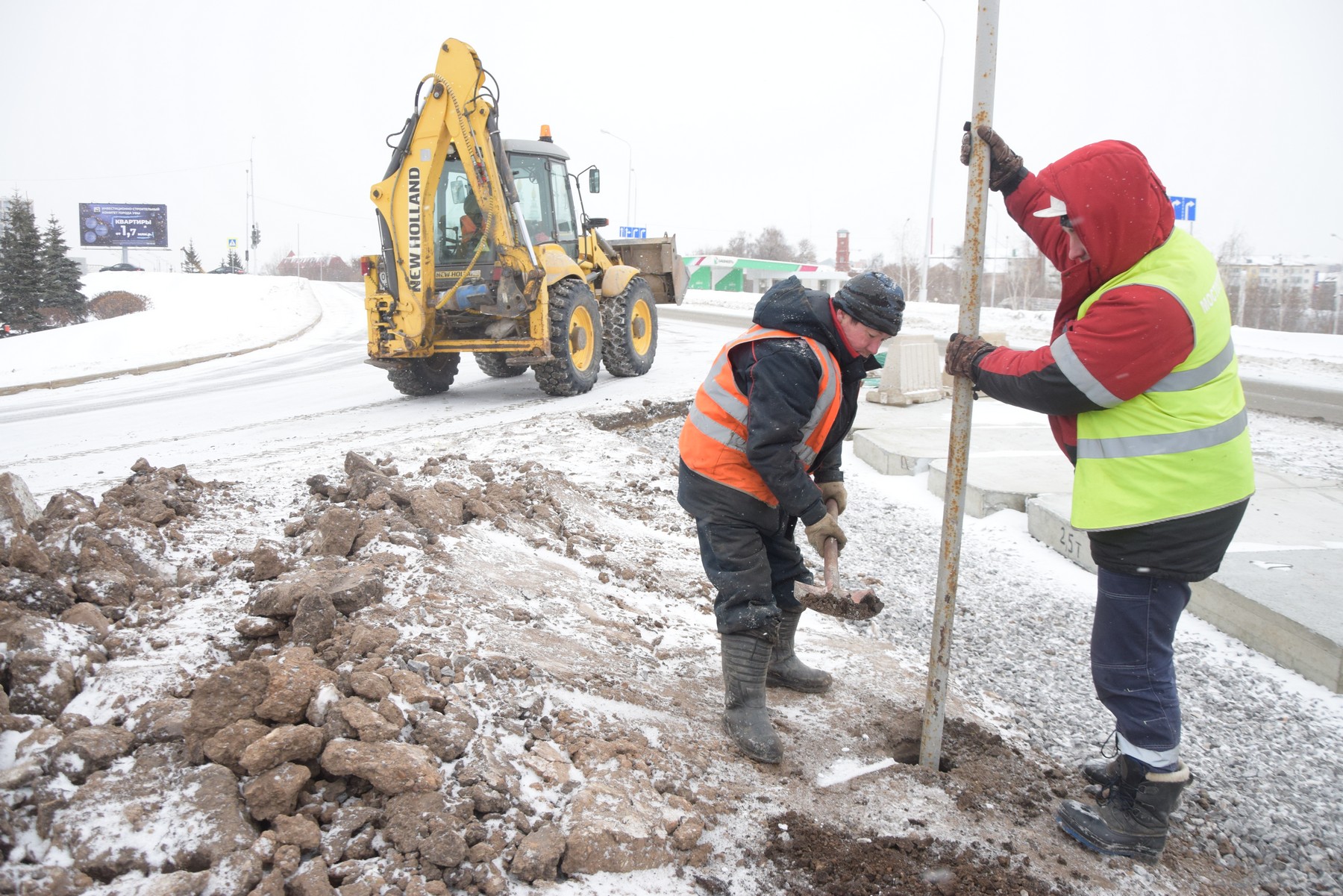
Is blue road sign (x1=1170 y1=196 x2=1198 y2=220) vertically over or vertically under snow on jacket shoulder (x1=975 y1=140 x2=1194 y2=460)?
over

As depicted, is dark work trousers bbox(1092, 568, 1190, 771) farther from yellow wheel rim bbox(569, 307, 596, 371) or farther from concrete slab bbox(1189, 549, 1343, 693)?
yellow wheel rim bbox(569, 307, 596, 371)

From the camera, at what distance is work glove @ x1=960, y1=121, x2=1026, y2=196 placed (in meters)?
2.64

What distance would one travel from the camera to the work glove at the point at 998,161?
2643 millimetres

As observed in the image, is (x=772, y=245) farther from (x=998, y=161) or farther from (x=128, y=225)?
(x=998, y=161)

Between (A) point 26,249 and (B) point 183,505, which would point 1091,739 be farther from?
(A) point 26,249

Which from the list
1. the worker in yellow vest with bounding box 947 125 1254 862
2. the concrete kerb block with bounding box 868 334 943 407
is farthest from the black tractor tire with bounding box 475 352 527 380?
the worker in yellow vest with bounding box 947 125 1254 862

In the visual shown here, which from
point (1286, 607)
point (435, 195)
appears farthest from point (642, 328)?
point (1286, 607)

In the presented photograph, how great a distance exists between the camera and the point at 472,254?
9.66 metres

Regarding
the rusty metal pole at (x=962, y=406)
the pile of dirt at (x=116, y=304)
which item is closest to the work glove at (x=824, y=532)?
the rusty metal pole at (x=962, y=406)

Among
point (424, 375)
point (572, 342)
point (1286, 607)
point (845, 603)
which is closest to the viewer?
point (845, 603)

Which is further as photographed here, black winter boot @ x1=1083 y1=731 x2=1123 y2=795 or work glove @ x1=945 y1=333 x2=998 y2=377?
black winter boot @ x1=1083 y1=731 x2=1123 y2=795

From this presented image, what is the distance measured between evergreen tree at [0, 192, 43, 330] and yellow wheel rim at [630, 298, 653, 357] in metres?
27.4

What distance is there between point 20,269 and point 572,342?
29.8 m

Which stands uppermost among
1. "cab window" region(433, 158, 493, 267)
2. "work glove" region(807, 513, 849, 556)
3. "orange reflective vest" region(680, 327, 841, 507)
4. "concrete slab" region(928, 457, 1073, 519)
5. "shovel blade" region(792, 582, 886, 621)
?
"cab window" region(433, 158, 493, 267)
